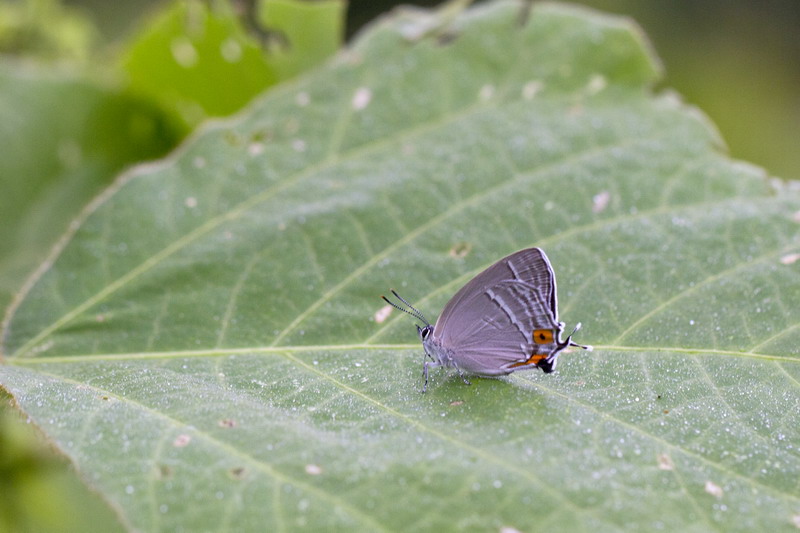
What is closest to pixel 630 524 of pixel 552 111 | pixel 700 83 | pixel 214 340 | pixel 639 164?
pixel 214 340

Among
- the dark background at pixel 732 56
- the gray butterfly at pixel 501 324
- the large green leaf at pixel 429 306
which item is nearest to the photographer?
the large green leaf at pixel 429 306

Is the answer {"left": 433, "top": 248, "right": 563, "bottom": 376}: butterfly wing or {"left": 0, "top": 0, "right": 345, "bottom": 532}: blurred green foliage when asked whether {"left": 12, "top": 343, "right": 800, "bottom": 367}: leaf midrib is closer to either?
{"left": 433, "top": 248, "right": 563, "bottom": 376}: butterfly wing

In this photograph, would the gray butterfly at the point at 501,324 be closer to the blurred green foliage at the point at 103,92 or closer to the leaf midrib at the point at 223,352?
the leaf midrib at the point at 223,352

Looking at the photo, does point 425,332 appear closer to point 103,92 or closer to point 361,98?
point 361,98

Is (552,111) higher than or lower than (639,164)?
higher

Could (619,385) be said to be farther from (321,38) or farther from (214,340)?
(321,38)

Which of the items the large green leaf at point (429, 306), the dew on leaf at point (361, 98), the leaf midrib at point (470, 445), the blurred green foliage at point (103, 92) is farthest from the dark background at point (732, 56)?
the leaf midrib at point (470, 445)
